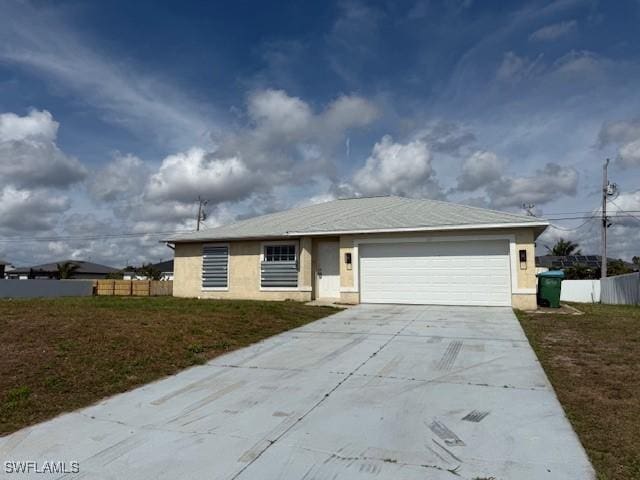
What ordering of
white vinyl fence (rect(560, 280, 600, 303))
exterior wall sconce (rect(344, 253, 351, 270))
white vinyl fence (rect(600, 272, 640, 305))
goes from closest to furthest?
exterior wall sconce (rect(344, 253, 351, 270)), white vinyl fence (rect(600, 272, 640, 305)), white vinyl fence (rect(560, 280, 600, 303))

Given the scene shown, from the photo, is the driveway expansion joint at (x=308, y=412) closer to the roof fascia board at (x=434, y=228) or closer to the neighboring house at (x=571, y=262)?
the roof fascia board at (x=434, y=228)

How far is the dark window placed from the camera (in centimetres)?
1677

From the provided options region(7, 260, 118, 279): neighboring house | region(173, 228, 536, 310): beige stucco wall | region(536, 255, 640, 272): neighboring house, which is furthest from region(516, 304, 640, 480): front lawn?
region(7, 260, 118, 279): neighboring house

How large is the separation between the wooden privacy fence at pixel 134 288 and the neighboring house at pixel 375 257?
5924mm

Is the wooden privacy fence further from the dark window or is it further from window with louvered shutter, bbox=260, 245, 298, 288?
the dark window

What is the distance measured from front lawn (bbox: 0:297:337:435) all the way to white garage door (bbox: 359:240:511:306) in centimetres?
504

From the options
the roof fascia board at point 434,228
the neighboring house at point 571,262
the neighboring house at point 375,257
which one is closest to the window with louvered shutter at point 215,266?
the neighboring house at point 375,257

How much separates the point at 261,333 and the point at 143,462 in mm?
5744

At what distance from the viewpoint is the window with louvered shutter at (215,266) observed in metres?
17.9

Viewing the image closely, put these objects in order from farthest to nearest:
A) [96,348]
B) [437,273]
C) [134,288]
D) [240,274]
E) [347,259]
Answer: [134,288]
[240,274]
[347,259]
[437,273]
[96,348]

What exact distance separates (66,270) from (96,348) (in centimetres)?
4689

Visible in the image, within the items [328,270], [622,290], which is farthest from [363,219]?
[622,290]

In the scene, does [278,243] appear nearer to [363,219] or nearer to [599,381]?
[363,219]

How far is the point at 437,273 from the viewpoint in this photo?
14.5 m
